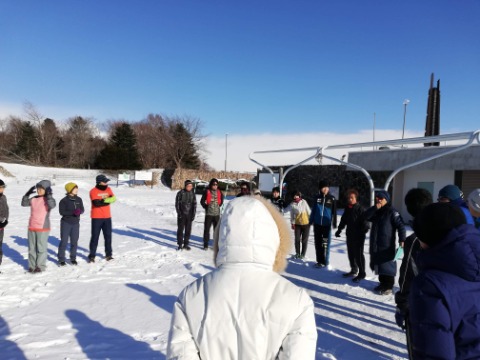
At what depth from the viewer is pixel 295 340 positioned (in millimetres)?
1385

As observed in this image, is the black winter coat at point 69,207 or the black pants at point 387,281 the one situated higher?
the black winter coat at point 69,207

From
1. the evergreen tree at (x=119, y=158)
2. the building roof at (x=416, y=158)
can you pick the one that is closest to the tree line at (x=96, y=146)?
the evergreen tree at (x=119, y=158)

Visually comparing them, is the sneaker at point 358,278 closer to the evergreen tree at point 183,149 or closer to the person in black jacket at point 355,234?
the person in black jacket at point 355,234

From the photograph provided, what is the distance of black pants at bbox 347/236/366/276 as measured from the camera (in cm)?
598

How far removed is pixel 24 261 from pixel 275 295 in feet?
23.4

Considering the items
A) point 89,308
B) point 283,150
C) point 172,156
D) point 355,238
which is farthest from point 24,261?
point 172,156

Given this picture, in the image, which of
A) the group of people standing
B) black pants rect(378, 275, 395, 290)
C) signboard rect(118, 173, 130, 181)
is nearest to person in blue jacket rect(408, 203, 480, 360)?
black pants rect(378, 275, 395, 290)

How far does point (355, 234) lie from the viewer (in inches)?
239

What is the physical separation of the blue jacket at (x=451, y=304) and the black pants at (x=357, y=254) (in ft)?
14.5

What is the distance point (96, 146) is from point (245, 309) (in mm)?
60611

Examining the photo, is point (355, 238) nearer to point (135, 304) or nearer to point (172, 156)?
point (135, 304)

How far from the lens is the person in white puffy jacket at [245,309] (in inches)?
→ 54.6

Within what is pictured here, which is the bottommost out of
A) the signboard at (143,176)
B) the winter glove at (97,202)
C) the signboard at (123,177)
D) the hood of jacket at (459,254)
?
the signboard at (123,177)

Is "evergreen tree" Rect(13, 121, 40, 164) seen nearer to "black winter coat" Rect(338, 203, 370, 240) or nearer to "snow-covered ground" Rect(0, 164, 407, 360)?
"snow-covered ground" Rect(0, 164, 407, 360)
